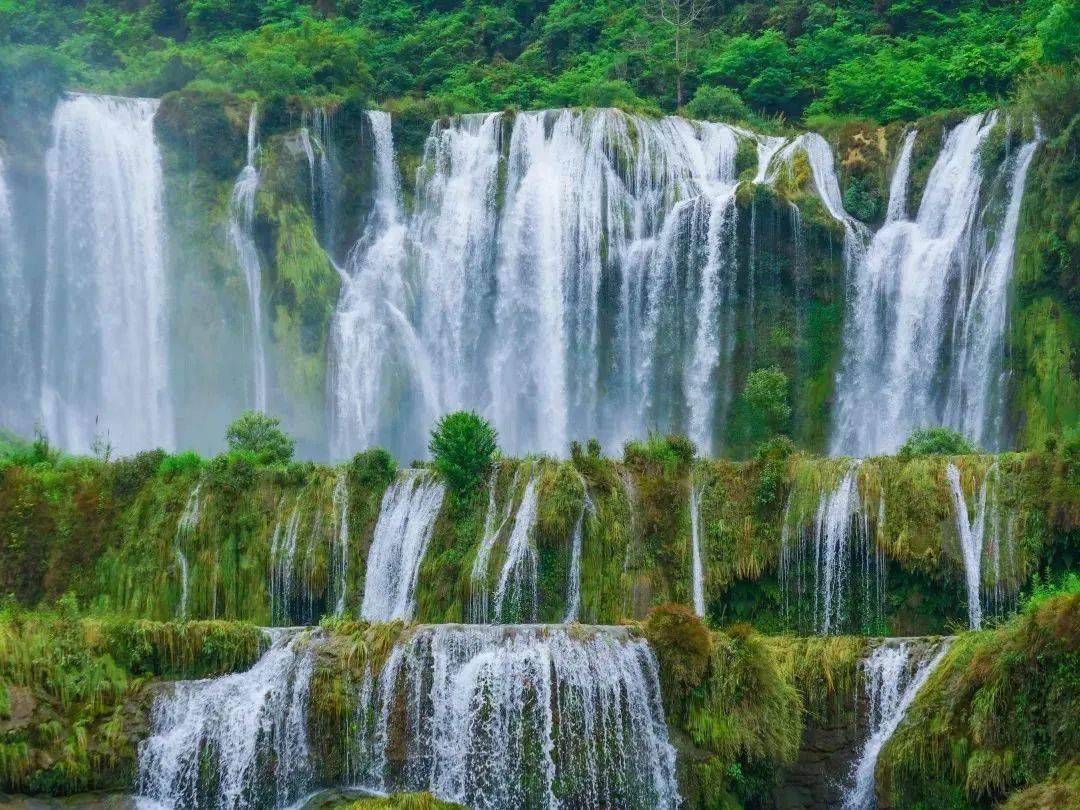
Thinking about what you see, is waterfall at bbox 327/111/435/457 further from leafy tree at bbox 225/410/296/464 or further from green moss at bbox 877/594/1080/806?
green moss at bbox 877/594/1080/806

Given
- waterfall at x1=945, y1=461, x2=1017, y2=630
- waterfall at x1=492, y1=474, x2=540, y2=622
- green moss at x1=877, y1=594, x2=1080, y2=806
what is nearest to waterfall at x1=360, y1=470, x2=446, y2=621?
waterfall at x1=492, y1=474, x2=540, y2=622

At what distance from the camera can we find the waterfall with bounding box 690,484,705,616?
28375 millimetres

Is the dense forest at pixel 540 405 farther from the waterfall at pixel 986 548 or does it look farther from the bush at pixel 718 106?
the bush at pixel 718 106

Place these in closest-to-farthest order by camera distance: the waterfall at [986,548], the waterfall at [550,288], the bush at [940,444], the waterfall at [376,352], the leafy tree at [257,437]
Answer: the waterfall at [986,548] → the bush at [940,444] → the leafy tree at [257,437] → the waterfall at [550,288] → the waterfall at [376,352]


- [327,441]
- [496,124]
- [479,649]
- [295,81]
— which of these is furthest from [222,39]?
[479,649]

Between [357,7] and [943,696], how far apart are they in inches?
2049

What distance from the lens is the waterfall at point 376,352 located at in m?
43.4

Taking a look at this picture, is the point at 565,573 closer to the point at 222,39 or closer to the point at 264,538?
the point at 264,538

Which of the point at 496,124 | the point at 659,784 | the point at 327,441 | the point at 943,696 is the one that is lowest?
the point at 659,784

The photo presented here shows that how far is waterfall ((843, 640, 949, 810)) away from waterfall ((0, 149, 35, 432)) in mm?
29772

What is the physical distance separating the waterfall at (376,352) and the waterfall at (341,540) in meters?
12.6

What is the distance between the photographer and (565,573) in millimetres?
28453

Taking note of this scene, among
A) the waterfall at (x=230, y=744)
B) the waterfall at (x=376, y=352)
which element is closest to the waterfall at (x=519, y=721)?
the waterfall at (x=230, y=744)

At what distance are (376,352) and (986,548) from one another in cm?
2207
